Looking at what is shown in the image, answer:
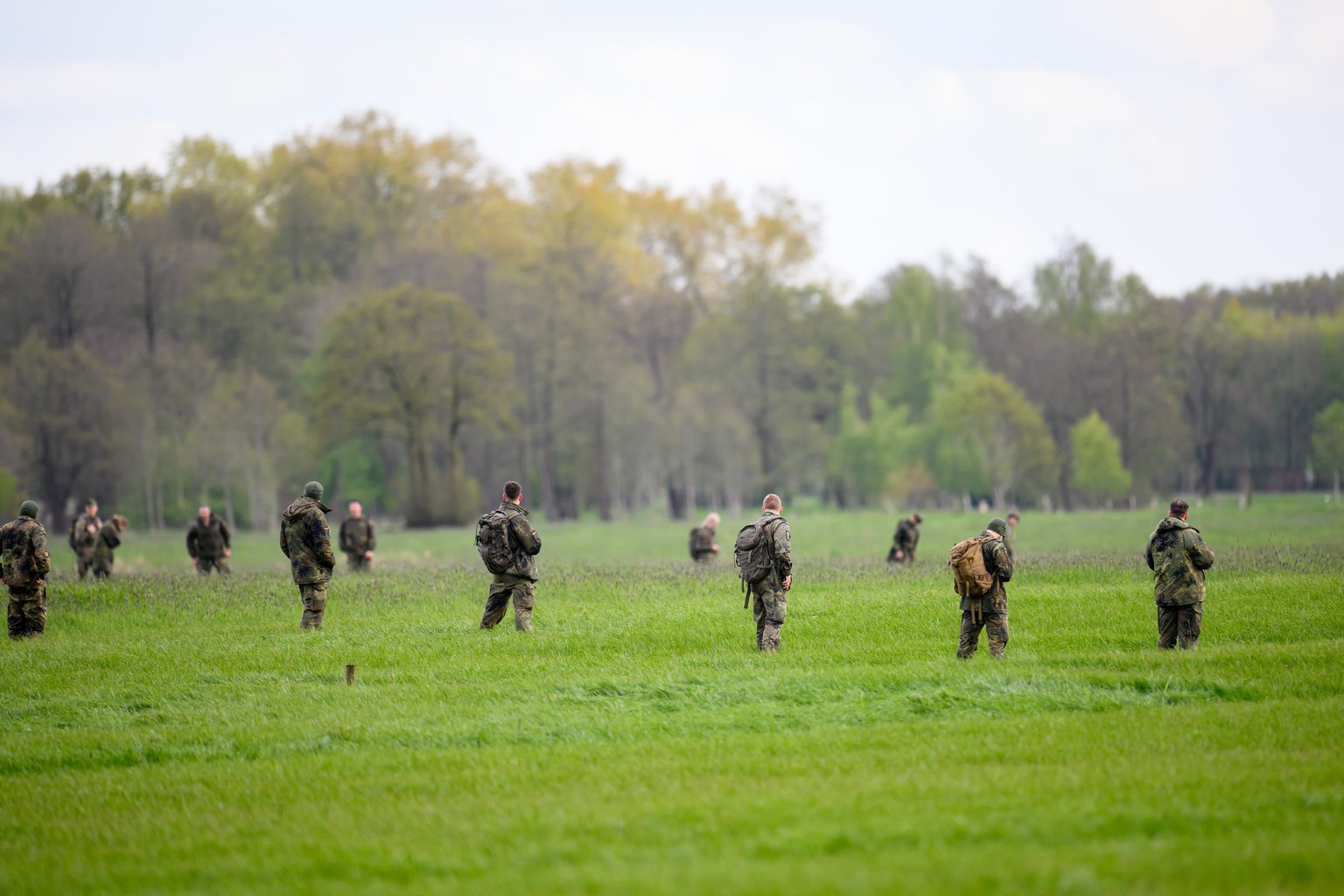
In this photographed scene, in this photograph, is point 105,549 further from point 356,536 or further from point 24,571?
point 24,571

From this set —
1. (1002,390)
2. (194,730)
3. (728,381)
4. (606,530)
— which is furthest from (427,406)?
(194,730)

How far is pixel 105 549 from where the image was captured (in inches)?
1187

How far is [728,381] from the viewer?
89.1 m

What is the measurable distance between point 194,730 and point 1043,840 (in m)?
8.63

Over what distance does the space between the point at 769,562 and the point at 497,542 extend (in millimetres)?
4007

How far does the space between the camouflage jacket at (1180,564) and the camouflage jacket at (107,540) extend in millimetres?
21962

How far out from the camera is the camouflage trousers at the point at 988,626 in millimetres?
17062

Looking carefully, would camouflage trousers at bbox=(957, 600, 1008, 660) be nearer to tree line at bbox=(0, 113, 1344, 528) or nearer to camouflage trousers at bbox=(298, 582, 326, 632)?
camouflage trousers at bbox=(298, 582, 326, 632)

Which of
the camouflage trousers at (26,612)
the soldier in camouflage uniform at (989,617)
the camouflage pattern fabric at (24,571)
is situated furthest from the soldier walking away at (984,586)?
the camouflage trousers at (26,612)

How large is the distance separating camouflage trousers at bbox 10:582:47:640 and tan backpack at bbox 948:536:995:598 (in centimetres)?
1401

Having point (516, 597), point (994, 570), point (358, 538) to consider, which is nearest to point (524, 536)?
point (516, 597)

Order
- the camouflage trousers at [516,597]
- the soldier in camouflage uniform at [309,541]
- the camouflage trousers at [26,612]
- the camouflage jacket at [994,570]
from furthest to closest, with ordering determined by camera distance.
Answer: the camouflage trousers at [26,612], the soldier in camouflage uniform at [309,541], the camouflage trousers at [516,597], the camouflage jacket at [994,570]

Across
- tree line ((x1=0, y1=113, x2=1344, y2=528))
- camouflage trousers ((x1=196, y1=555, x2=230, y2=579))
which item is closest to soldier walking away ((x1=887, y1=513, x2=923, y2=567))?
camouflage trousers ((x1=196, y1=555, x2=230, y2=579))

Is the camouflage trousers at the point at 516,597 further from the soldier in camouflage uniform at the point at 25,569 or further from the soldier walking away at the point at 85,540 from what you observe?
the soldier walking away at the point at 85,540
